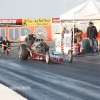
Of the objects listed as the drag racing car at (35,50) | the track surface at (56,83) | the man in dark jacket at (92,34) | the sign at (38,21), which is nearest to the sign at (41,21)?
the sign at (38,21)

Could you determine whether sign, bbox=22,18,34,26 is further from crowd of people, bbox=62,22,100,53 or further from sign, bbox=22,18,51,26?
crowd of people, bbox=62,22,100,53

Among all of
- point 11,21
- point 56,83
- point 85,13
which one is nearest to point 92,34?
point 85,13

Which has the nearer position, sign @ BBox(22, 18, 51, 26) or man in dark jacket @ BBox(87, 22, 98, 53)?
man in dark jacket @ BBox(87, 22, 98, 53)

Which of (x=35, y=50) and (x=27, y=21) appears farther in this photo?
(x=27, y=21)

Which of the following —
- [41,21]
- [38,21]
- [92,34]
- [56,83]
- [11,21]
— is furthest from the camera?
[41,21]

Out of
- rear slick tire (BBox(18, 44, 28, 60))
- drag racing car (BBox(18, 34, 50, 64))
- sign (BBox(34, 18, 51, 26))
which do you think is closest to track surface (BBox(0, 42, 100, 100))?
drag racing car (BBox(18, 34, 50, 64))

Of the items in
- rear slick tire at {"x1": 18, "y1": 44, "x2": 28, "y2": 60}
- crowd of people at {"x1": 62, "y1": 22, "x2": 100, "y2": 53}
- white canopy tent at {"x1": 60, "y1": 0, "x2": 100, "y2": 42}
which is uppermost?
white canopy tent at {"x1": 60, "y1": 0, "x2": 100, "y2": 42}

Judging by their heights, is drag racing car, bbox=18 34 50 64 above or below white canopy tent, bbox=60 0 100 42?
below

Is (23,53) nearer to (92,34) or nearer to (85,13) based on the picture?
(85,13)

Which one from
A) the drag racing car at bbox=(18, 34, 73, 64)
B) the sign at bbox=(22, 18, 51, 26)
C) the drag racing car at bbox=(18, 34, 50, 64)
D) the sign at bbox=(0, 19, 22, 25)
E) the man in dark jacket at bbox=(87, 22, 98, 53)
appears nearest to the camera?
the drag racing car at bbox=(18, 34, 73, 64)

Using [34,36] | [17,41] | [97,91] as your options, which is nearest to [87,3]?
[34,36]

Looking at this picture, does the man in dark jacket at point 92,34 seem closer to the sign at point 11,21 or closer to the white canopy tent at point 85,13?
the white canopy tent at point 85,13

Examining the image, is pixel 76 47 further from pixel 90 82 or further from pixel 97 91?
pixel 97 91

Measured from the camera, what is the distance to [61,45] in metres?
24.7
